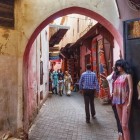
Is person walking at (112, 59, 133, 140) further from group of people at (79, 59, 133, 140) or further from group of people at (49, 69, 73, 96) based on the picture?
group of people at (49, 69, 73, 96)

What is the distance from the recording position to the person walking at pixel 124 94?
5.64 metres

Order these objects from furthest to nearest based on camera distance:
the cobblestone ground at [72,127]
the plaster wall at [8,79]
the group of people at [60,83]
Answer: the group of people at [60,83], the cobblestone ground at [72,127], the plaster wall at [8,79]

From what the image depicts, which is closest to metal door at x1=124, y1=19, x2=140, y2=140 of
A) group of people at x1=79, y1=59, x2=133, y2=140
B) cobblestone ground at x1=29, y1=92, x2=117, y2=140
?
group of people at x1=79, y1=59, x2=133, y2=140

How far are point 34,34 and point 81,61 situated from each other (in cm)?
1524

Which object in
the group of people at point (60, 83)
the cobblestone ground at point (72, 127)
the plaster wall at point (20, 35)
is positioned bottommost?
the cobblestone ground at point (72, 127)

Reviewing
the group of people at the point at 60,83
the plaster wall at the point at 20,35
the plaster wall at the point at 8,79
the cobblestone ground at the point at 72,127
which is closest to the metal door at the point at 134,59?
the plaster wall at the point at 20,35

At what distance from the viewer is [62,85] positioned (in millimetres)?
19688

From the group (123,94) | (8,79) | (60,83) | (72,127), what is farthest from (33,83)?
(60,83)

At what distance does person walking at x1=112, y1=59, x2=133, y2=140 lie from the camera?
5645 millimetres

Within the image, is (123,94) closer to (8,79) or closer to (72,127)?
(8,79)

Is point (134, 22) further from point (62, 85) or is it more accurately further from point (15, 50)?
point (62, 85)

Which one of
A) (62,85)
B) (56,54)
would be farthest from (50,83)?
(56,54)

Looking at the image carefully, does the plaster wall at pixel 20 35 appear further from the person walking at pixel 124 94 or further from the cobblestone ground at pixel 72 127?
the person walking at pixel 124 94

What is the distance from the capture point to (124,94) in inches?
224
